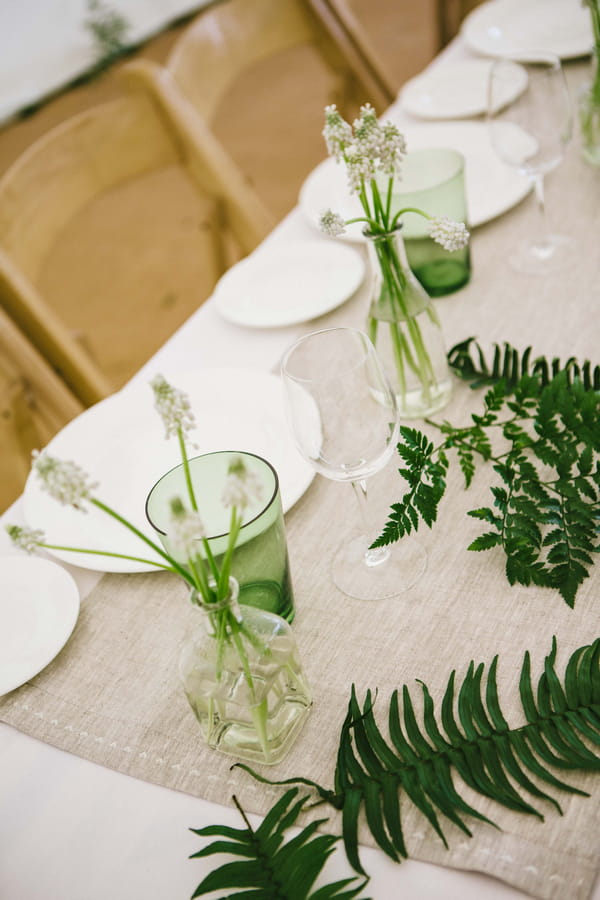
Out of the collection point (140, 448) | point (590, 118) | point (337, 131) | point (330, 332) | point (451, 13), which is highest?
point (337, 131)

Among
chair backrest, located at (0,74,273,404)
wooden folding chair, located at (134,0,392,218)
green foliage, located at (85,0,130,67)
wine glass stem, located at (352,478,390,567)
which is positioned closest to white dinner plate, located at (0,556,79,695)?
wine glass stem, located at (352,478,390,567)

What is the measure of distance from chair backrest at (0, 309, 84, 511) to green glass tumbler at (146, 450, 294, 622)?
67cm

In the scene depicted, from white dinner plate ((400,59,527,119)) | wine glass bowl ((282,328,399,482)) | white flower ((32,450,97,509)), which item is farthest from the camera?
white dinner plate ((400,59,527,119))

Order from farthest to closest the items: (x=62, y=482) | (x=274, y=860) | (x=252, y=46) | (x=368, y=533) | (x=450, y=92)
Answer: (x=252, y=46) < (x=450, y=92) < (x=368, y=533) < (x=274, y=860) < (x=62, y=482)

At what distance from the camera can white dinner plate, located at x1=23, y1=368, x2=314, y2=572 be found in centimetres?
88

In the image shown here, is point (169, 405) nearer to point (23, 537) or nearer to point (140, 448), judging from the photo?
point (23, 537)

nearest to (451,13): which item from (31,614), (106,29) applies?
(31,614)

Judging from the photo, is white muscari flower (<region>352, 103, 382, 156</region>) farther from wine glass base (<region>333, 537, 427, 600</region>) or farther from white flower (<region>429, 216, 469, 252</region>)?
wine glass base (<region>333, 537, 427, 600</region>)

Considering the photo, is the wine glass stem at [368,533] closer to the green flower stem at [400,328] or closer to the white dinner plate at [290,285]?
the green flower stem at [400,328]

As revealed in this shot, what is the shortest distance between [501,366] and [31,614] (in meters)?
0.57

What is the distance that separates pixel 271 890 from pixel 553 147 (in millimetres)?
922

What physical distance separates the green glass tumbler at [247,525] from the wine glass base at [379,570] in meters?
0.06

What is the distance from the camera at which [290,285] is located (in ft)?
3.96

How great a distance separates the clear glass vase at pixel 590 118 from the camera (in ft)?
4.04
